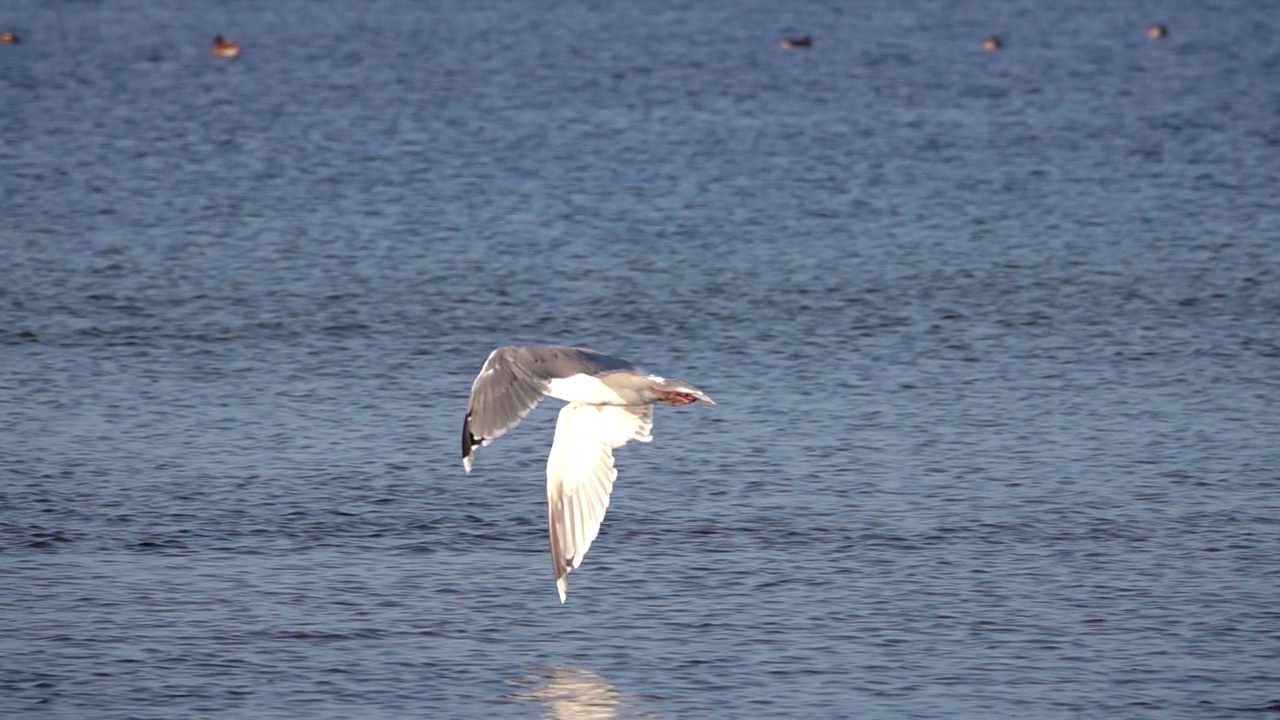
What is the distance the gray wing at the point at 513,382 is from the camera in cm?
746

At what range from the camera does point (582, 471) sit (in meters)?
8.20

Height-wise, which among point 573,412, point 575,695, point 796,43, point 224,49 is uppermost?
point 796,43

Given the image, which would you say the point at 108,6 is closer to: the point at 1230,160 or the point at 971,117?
the point at 971,117

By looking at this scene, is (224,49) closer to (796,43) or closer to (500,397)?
(796,43)

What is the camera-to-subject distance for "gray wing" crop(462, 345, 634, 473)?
7465mm

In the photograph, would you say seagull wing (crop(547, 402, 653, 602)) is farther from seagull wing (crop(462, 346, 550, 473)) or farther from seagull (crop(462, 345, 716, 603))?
seagull wing (crop(462, 346, 550, 473))

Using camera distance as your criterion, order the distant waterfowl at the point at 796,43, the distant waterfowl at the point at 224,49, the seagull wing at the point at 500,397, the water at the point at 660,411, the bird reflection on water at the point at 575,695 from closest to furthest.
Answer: the bird reflection on water at the point at 575,695
the seagull wing at the point at 500,397
the water at the point at 660,411
the distant waterfowl at the point at 224,49
the distant waterfowl at the point at 796,43

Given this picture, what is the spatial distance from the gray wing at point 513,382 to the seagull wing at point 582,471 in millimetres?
316

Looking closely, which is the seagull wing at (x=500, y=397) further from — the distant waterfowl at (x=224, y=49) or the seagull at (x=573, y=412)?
the distant waterfowl at (x=224, y=49)

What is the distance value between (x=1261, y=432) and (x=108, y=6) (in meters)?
34.3

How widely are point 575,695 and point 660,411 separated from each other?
425 cm

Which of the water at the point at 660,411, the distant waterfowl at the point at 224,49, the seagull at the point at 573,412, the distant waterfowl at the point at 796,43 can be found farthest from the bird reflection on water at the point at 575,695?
the distant waterfowl at the point at 796,43

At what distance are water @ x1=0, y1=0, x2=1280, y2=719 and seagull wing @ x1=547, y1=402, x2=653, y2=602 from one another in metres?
0.32

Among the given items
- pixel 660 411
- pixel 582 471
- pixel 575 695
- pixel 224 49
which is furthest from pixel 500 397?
pixel 224 49
